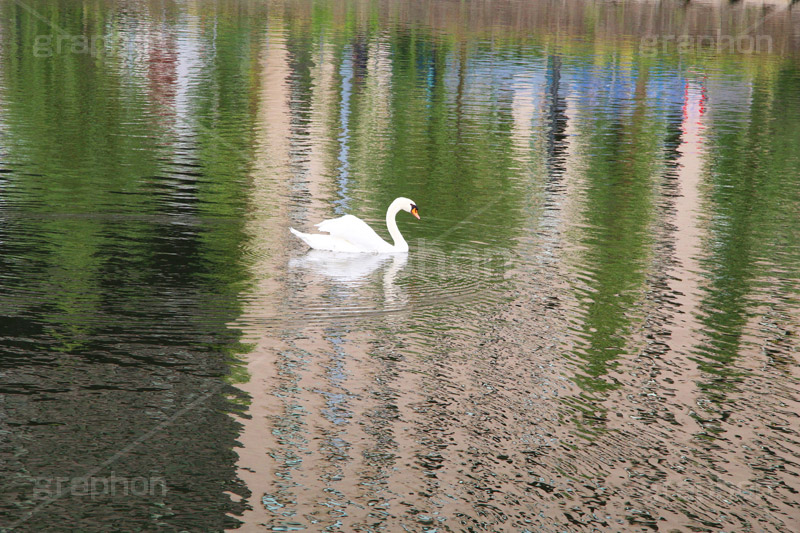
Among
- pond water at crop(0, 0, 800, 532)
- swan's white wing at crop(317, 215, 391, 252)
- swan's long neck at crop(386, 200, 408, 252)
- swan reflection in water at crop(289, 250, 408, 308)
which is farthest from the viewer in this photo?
swan's long neck at crop(386, 200, 408, 252)

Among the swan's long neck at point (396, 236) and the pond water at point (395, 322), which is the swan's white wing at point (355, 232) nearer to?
the swan's long neck at point (396, 236)

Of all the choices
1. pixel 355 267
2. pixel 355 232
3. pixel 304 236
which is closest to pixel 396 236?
pixel 355 232

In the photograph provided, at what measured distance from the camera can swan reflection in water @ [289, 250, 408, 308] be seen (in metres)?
14.0

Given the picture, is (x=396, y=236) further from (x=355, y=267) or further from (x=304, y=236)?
(x=304, y=236)

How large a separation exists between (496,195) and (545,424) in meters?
10.8

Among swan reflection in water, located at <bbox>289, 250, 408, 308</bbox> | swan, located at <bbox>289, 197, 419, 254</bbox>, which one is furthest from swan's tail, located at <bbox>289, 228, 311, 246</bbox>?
swan reflection in water, located at <bbox>289, 250, 408, 308</bbox>

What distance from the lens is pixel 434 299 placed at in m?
13.7

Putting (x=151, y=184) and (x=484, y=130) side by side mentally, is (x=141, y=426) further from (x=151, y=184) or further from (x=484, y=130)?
(x=484, y=130)

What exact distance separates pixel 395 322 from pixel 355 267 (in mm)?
2558

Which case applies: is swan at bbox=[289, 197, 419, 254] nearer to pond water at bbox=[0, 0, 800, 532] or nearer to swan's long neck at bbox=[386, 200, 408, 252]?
swan's long neck at bbox=[386, 200, 408, 252]

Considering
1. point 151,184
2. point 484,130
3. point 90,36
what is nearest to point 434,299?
point 151,184

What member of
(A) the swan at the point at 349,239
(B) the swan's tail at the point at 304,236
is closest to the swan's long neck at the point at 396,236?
(A) the swan at the point at 349,239

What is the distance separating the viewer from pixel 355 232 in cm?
1558

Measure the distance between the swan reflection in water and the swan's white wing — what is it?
15 centimetres
